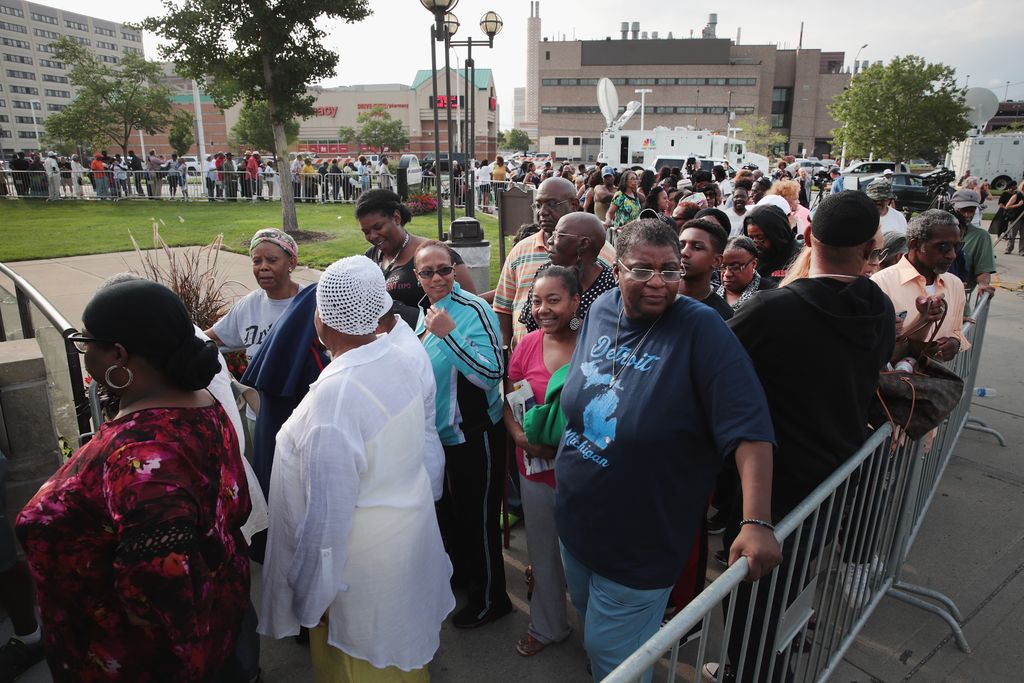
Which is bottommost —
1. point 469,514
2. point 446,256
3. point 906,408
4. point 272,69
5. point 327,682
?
point 327,682

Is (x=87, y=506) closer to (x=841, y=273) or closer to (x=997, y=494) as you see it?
(x=841, y=273)

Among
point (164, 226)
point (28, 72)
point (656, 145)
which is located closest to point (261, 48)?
point (164, 226)

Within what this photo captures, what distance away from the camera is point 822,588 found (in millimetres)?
2559

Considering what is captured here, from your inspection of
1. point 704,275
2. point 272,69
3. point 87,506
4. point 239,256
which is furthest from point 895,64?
point 87,506

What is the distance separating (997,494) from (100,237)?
17.4 meters

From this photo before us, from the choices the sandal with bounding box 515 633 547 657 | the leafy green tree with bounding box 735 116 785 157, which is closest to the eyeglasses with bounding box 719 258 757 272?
the sandal with bounding box 515 633 547 657

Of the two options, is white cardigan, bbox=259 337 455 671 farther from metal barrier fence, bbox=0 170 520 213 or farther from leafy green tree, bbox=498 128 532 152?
leafy green tree, bbox=498 128 532 152

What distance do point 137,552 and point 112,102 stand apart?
5010 cm

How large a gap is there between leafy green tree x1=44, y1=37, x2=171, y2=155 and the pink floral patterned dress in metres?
44.3

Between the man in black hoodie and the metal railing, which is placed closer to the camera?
the man in black hoodie

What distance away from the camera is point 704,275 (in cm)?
314

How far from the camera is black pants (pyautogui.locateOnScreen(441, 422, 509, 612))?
122 inches

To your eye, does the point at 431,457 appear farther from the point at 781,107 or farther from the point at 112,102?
the point at 781,107

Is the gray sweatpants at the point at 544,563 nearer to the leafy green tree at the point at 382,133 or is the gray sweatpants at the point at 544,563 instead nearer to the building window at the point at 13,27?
the leafy green tree at the point at 382,133
